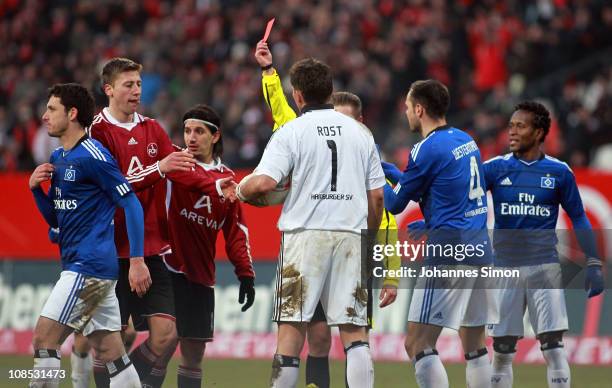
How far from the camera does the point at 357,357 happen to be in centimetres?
833

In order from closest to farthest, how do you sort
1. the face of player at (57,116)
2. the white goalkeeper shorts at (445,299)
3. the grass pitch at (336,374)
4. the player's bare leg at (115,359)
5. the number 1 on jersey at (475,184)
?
1. the player's bare leg at (115,359)
2. the face of player at (57,116)
3. the white goalkeeper shorts at (445,299)
4. the number 1 on jersey at (475,184)
5. the grass pitch at (336,374)

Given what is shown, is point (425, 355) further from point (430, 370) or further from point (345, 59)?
point (345, 59)

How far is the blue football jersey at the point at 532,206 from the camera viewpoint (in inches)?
397

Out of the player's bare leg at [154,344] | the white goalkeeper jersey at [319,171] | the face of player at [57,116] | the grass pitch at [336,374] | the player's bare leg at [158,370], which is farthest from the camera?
the grass pitch at [336,374]

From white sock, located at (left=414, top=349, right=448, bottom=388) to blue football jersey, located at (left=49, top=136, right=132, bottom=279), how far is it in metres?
2.39

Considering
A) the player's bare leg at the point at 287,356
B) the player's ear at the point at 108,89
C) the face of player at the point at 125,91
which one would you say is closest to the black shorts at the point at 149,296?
the face of player at the point at 125,91

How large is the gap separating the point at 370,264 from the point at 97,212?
2084 millimetres

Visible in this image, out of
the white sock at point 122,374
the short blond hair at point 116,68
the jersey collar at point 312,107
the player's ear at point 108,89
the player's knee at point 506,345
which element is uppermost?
the short blond hair at point 116,68

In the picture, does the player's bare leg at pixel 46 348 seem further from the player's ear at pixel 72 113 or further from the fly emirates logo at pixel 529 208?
the fly emirates logo at pixel 529 208

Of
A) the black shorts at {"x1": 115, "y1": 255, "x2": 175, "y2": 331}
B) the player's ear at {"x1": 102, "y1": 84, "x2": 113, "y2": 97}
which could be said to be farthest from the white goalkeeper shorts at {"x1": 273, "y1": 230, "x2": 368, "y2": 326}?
the player's ear at {"x1": 102, "y1": 84, "x2": 113, "y2": 97}

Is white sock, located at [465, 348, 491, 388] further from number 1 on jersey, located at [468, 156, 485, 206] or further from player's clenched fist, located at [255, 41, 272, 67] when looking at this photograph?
player's clenched fist, located at [255, 41, 272, 67]

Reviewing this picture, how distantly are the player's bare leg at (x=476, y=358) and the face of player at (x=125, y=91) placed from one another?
10.5 feet

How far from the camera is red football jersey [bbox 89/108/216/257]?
9625 millimetres

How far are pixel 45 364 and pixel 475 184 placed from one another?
3529 millimetres
